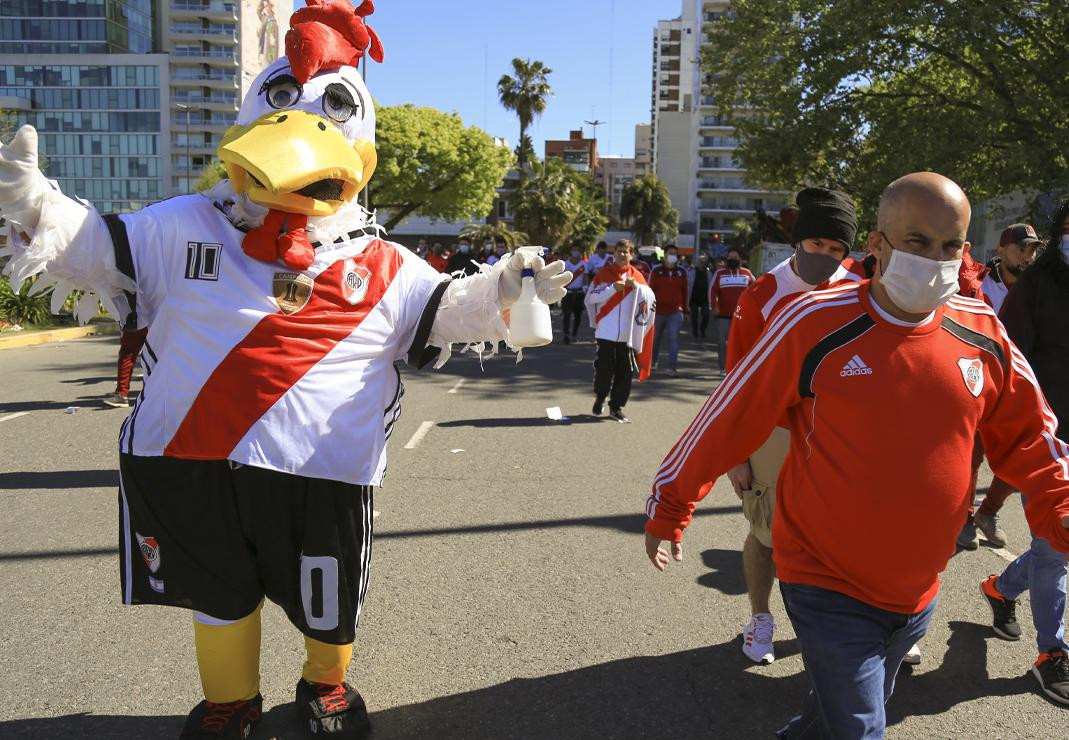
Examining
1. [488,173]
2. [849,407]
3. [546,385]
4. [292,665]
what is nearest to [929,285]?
[849,407]

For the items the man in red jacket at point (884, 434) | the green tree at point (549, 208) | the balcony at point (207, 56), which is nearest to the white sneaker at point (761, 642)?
the man in red jacket at point (884, 434)

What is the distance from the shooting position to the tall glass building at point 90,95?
81.0 meters

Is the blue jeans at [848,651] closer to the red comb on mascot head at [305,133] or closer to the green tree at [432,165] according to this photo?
the red comb on mascot head at [305,133]

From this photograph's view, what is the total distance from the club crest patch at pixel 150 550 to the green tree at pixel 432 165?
46.5 m

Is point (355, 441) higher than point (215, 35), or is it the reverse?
point (215, 35)

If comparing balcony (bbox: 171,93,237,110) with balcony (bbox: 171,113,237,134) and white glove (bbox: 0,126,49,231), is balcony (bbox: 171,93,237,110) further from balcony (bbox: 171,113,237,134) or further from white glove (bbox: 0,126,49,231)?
white glove (bbox: 0,126,49,231)

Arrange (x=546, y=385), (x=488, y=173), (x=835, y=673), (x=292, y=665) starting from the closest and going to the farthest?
(x=835, y=673)
(x=292, y=665)
(x=546, y=385)
(x=488, y=173)

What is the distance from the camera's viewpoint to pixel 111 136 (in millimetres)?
81375

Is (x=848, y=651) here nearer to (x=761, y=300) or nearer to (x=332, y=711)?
(x=332, y=711)

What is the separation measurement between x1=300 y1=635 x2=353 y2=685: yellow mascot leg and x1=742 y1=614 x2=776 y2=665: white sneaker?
5.40ft

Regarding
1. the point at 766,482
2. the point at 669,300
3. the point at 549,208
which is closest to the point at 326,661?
the point at 766,482

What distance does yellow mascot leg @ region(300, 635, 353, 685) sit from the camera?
3033 mm

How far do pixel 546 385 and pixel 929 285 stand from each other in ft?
32.1

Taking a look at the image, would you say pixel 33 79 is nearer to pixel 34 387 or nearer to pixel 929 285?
pixel 34 387
